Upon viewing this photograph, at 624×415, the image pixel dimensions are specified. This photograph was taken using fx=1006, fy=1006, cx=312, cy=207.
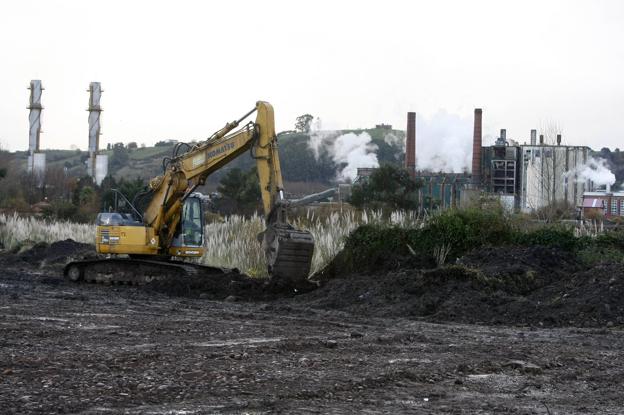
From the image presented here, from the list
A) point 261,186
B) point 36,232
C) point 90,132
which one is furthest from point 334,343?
point 90,132

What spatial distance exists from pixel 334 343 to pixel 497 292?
672 centimetres

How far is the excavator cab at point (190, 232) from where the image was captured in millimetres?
23734

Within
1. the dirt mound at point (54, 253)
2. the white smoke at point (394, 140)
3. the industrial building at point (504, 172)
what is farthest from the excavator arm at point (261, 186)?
the white smoke at point (394, 140)

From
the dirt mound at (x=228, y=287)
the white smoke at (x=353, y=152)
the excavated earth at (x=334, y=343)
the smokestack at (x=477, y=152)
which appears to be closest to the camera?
the excavated earth at (x=334, y=343)

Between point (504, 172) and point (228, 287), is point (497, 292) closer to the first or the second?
point (228, 287)

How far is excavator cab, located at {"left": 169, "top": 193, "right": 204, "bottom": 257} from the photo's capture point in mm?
23734

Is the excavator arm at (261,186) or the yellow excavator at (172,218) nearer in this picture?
the excavator arm at (261,186)

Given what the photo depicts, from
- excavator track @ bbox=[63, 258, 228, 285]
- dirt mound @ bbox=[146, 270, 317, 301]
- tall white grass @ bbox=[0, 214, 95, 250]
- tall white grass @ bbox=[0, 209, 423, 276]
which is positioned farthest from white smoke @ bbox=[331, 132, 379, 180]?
dirt mound @ bbox=[146, 270, 317, 301]

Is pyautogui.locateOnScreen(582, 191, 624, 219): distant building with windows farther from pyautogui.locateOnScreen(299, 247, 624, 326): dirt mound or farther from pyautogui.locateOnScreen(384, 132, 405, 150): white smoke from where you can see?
pyautogui.locateOnScreen(384, 132, 405, 150): white smoke

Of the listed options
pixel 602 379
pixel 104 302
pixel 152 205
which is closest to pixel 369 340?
pixel 602 379

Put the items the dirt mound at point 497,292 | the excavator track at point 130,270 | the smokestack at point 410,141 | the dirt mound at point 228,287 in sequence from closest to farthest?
the dirt mound at point 497,292 < the dirt mound at point 228,287 < the excavator track at point 130,270 < the smokestack at point 410,141

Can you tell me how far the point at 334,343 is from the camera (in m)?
12.0

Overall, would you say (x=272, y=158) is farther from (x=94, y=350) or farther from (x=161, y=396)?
(x=161, y=396)

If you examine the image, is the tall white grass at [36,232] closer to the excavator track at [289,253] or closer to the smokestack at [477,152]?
the excavator track at [289,253]
